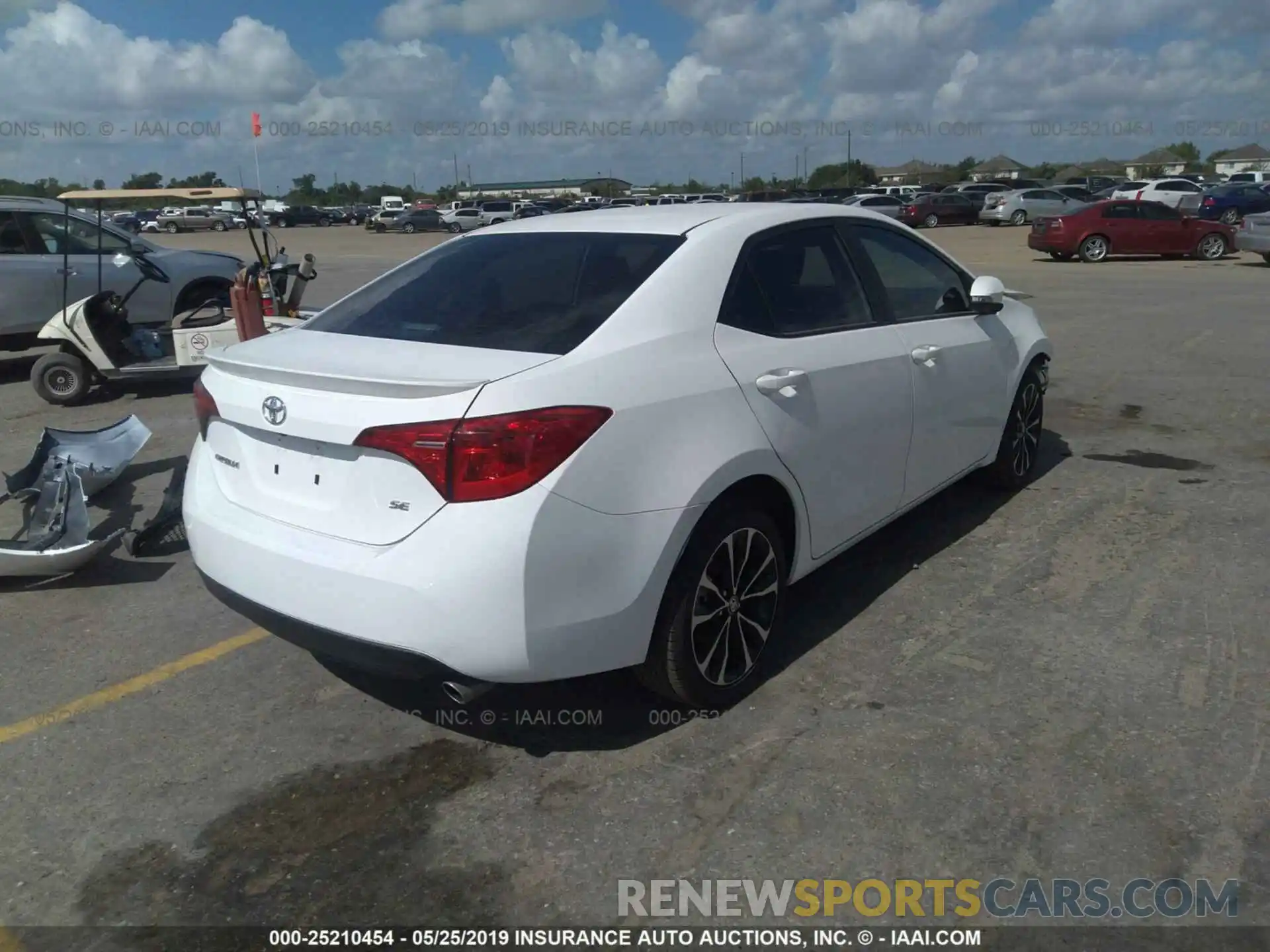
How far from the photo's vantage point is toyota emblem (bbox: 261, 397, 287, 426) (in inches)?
126

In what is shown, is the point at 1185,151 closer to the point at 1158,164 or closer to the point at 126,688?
the point at 1158,164

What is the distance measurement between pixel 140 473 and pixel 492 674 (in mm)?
4891

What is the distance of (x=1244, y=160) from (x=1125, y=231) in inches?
3798

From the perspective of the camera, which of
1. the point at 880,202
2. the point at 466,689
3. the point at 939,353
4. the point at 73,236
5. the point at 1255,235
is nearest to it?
the point at 466,689

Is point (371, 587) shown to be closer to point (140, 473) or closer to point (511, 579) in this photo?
point (511, 579)

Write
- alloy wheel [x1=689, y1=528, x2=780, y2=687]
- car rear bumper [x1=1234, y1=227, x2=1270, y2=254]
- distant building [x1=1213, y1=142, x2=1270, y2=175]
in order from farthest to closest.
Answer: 1. distant building [x1=1213, y1=142, x2=1270, y2=175]
2. car rear bumper [x1=1234, y1=227, x2=1270, y2=254]
3. alloy wheel [x1=689, y1=528, x2=780, y2=687]

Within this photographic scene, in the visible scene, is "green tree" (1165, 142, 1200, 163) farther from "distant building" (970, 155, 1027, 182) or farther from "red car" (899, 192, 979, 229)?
"red car" (899, 192, 979, 229)

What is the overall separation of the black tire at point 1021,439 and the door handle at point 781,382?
2356 mm

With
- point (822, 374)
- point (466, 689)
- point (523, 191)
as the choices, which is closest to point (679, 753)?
point (466, 689)

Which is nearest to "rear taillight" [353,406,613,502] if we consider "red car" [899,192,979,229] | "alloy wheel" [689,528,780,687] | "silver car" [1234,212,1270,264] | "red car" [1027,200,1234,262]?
"alloy wheel" [689,528,780,687]

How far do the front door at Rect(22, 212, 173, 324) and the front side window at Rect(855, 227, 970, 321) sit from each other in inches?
332

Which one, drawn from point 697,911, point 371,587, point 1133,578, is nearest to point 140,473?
point 371,587

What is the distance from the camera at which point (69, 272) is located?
10547 millimetres

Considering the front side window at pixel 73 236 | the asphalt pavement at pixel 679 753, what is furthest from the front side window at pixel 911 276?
the front side window at pixel 73 236
